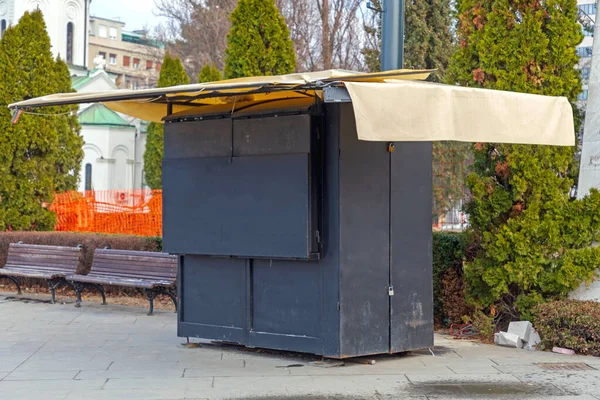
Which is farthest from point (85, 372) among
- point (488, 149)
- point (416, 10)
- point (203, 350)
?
point (416, 10)

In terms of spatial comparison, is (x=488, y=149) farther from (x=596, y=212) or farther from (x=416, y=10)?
(x=416, y=10)

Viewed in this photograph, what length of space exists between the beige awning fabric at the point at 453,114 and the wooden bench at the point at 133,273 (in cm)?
591

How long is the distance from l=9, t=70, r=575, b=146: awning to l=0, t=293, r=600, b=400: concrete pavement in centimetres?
219

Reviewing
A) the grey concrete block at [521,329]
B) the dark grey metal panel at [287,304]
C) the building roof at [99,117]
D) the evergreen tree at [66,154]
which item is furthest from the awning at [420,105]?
the building roof at [99,117]

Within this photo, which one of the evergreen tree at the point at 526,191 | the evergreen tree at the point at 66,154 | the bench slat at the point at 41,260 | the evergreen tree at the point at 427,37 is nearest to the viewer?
the evergreen tree at the point at 526,191

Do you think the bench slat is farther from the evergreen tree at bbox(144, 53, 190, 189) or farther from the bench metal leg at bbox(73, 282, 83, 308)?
the evergreen tree at bbox(144, 53, 190, 189)

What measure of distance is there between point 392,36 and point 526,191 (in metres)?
2.41

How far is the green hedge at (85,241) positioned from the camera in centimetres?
1498

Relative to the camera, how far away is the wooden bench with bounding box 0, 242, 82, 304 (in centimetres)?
1445

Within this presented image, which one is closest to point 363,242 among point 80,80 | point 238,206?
point 238,206

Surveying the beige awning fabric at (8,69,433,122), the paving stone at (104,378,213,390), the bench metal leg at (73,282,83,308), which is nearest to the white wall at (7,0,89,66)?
the bench metal leg at (73,282,83,308)

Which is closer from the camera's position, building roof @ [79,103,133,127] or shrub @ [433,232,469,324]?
shrub @ [433,232,469,324]

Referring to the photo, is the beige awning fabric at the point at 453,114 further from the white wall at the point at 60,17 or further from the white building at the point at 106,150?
the white wall at the point at 60,17

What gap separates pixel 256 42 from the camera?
53.3 ft
